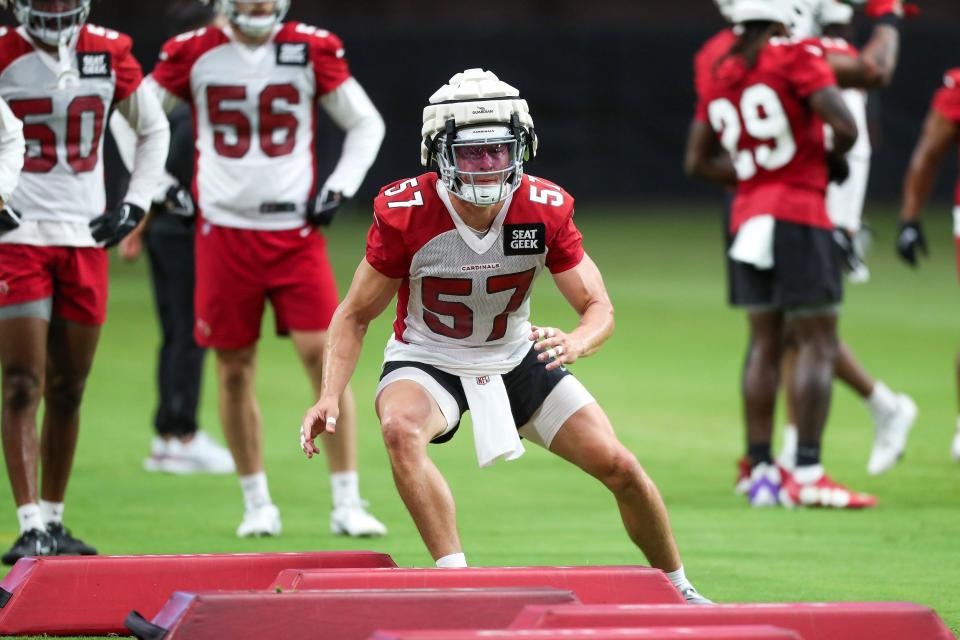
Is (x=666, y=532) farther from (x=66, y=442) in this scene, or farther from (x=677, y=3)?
(x=677, y=3)

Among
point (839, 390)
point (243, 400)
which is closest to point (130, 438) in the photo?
point (243, 400)

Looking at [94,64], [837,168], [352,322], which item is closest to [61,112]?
[94,64]

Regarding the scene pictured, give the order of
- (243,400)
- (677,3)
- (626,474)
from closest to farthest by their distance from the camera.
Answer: (626,474) → (243,400) → (677,3)

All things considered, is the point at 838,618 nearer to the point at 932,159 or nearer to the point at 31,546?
the point at 31,546

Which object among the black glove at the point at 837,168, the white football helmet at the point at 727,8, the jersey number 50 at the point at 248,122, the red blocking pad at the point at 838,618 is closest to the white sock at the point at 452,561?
the red blocking pad at the point at 838,618

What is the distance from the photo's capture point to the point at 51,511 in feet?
22.9

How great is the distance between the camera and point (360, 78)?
77.6 feet

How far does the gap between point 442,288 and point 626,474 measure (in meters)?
0.86

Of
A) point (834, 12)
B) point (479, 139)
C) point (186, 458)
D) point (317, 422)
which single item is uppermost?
point (479, 139)

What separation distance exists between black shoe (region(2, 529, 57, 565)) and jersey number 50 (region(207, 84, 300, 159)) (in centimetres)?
191

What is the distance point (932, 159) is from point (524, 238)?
13.3 ft

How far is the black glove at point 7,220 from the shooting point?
21.0ft

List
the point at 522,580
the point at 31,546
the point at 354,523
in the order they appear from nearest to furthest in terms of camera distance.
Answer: the point at 522,580 → the point at 31,546 → the point at 354,523

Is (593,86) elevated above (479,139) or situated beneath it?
situated beneath
